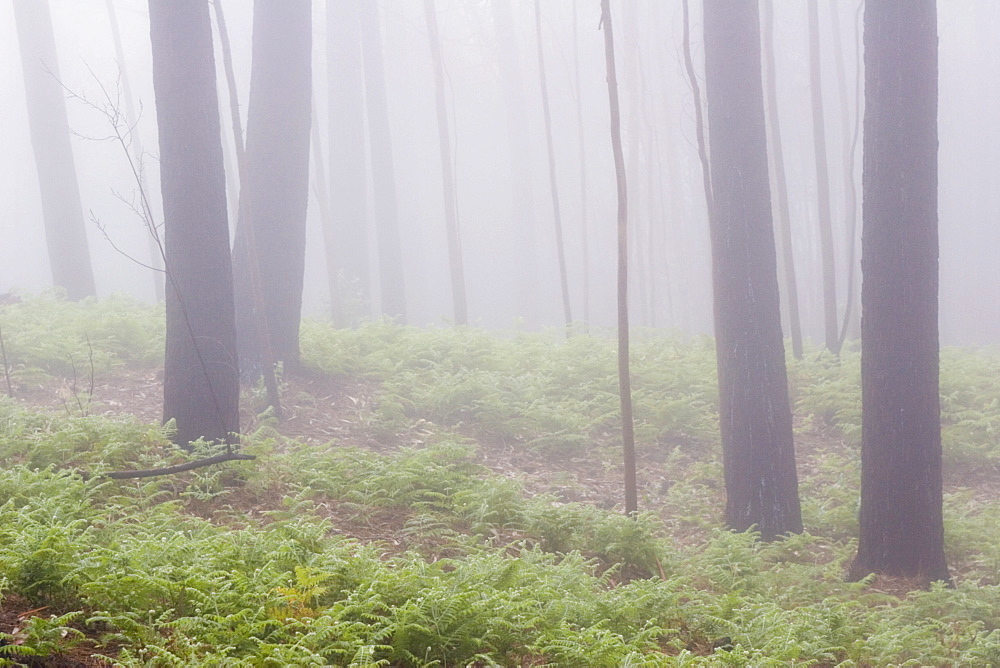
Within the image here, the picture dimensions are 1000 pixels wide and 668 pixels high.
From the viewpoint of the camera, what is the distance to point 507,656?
3.21 m

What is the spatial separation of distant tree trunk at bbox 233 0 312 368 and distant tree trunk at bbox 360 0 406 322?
320 inches

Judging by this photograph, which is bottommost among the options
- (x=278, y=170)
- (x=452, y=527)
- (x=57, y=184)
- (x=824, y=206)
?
(x=452, y=527)

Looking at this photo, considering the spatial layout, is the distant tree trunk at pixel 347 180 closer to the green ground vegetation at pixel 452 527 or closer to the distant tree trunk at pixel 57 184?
the distant tree trunk at pixel 57 184

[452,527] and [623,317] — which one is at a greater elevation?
[623,317]

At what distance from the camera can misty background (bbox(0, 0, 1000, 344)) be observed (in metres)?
34.4

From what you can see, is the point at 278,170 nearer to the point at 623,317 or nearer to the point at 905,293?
the point at 623,317

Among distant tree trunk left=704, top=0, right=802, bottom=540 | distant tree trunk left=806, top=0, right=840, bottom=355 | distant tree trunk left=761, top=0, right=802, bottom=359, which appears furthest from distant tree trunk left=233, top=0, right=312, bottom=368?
distant tree trunk left=806, top=0, right=840, bottom=355

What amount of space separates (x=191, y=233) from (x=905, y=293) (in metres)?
6.17

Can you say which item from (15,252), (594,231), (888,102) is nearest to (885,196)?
(888,102)

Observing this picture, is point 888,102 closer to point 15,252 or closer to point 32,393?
point 32,393

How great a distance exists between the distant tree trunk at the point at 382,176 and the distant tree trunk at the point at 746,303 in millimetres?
11645

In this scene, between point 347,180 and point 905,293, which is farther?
point 347,180

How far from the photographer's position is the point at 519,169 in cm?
3234

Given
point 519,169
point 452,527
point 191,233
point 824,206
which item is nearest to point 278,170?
point 191,233
